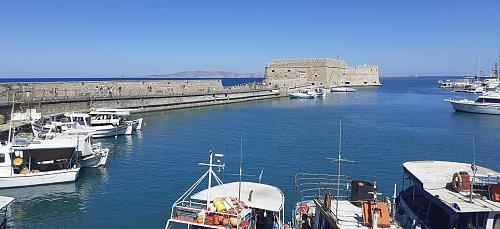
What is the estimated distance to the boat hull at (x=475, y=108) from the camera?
6300cm

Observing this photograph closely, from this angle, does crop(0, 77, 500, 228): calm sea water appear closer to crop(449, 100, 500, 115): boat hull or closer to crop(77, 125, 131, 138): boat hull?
crop(77, 125, 131, 138): boat hull

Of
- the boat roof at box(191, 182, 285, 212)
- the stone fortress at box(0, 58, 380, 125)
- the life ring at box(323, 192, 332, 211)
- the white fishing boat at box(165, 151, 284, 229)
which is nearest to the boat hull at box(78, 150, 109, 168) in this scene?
the stone fortress at box(0, 58, 380, 125)

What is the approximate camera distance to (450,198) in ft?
43.2

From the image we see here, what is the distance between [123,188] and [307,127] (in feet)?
96.8

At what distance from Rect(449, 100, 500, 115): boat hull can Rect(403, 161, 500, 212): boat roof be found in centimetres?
5427

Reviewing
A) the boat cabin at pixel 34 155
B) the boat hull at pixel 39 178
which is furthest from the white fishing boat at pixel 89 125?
the boat hull at pixel 39 178

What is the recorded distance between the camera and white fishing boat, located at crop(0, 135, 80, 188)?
2255cm

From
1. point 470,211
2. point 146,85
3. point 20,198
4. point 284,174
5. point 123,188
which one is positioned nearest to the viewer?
point 470,211

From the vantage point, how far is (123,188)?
23469mm

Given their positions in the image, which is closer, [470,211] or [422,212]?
[470,211]

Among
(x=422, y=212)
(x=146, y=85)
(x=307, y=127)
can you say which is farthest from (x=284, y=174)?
(x=146, y=85)

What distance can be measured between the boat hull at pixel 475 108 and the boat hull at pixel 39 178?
60.6 metres

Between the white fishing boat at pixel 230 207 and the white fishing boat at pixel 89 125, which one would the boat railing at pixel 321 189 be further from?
the white fishing boat at pixel 89 125

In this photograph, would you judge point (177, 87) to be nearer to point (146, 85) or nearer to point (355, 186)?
point (146, 85)
